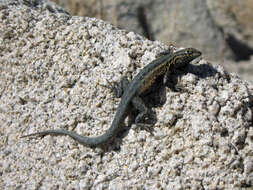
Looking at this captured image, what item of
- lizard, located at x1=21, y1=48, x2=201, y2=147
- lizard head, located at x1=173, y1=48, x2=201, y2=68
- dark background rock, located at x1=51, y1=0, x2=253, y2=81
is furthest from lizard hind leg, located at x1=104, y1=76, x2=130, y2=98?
dark background rock, located at x1=51, y1=0, x2=253, y2=81

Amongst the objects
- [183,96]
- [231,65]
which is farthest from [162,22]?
[183,96]

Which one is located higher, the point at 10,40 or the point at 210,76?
the point at 10,40

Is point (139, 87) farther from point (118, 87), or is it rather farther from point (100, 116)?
point (100, 116)

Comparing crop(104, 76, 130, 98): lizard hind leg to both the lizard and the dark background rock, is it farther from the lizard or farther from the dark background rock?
the dark background rock

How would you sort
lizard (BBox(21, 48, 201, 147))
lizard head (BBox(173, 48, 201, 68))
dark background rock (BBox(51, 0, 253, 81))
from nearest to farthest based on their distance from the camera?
lizard (BBox(21, 48, 201, 147)) → lizard head (BBox(173, 48, 201, 68)) → dark background rock (BBox(51, 0, 253, 81))

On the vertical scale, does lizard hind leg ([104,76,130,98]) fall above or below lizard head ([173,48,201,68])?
below

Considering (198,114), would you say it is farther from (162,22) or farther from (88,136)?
(162,22)

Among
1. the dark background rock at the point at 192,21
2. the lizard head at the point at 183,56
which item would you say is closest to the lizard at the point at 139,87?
the lizard head at the point at 183,56

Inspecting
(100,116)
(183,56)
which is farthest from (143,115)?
(183,56)
